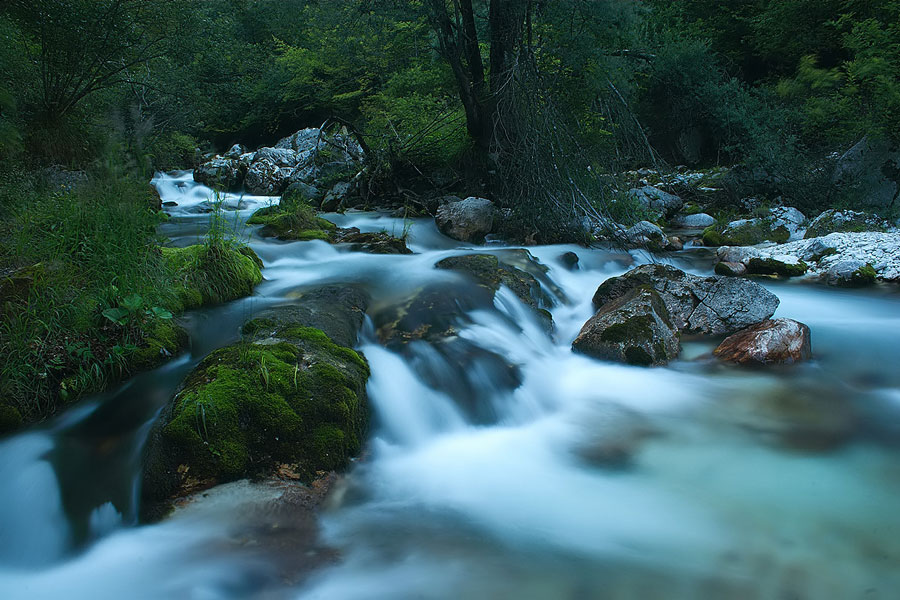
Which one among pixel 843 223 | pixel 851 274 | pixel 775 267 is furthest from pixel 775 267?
pixel 843 223

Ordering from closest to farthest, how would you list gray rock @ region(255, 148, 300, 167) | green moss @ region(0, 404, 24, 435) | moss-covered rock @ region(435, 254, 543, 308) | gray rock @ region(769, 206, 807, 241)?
1. green moss @ region(0, 404, 24, 435)
2. moss-covered rock @ region(435, 254, 543, 308)
3. gray rock @ region(769, 206, 807, 241)
4. gray rock @ region(255, 148, 300, 167)

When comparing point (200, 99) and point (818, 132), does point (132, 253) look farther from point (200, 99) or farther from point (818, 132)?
point (200, 99)

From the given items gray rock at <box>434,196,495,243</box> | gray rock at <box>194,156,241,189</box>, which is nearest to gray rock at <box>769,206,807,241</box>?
gray rock at <box>434,196,495,243</box>

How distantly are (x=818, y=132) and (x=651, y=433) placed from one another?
12.1 metres

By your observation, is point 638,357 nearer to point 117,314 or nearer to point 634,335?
point 634,335

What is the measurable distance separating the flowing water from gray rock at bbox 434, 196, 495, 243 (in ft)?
13.2

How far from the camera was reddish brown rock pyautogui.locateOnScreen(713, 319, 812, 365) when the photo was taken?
5.23 metres

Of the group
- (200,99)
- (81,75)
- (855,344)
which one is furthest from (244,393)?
(200,99)

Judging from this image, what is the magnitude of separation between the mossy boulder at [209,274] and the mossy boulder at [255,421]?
1674 mm

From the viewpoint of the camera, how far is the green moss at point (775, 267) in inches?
338

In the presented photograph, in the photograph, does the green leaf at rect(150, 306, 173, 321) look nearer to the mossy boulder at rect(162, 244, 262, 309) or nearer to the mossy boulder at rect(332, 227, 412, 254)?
the mossy boulder at rect(162, 244, 262, 309)

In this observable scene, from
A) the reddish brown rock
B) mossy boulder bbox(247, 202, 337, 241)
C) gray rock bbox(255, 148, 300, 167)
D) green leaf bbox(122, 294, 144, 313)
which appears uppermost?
gray rock bbox(255, 148, 300, 167)

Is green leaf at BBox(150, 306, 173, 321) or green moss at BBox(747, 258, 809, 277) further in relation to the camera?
green moss at BBox(747, 258, 809, 277)

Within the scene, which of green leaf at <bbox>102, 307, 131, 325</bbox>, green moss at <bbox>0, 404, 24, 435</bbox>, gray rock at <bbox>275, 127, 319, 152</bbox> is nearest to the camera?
green moss at <bbox>0, 404, 24, 435</bbox>
